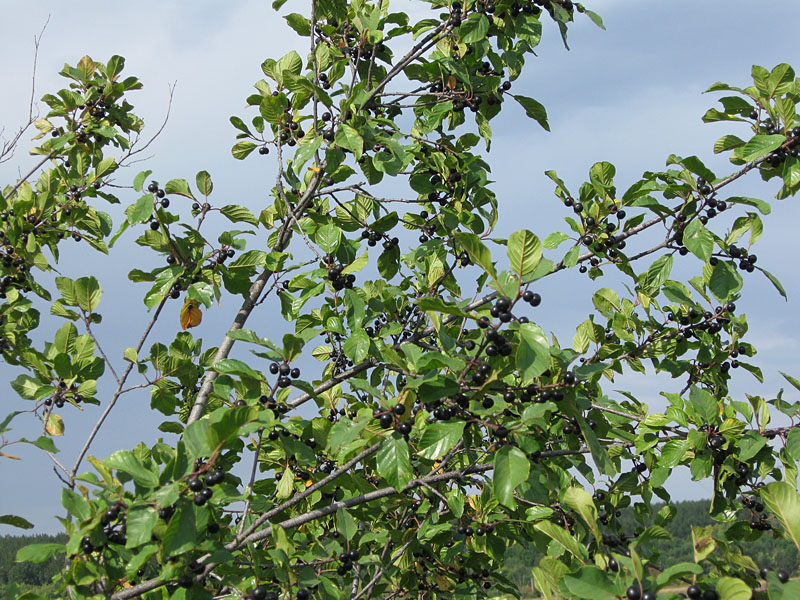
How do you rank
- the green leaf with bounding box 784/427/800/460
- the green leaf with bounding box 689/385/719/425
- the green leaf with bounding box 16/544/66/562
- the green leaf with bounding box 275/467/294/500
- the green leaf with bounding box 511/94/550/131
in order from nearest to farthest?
1. the green leaf with bounding box 16/544/66/562
2. the green leaf with bounding box 784/427/800/460
3. the green leaf with bounding box 689/385/719/425
4. the green leaf with bounding box 275/467/294/500
5. the green leaf with bounding box 511/94/550/131

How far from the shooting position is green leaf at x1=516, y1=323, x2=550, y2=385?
2.63m

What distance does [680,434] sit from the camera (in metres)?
3.61

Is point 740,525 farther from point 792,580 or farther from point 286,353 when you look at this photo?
point 286,353

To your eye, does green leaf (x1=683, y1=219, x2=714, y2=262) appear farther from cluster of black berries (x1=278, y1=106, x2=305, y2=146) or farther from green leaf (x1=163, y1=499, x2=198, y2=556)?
green leaf (x1=163, y1=499, x2=198, y2=556)

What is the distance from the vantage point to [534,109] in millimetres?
4801

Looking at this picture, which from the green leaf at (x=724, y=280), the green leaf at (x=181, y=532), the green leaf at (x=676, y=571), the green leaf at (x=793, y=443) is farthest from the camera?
the green leaf at (x=724, y=280)

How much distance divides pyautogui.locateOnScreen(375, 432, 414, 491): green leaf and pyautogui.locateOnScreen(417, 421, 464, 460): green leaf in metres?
0.12

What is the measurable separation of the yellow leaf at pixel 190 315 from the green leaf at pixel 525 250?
8.80 ft

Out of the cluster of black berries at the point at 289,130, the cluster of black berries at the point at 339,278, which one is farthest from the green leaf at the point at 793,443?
the cluster of black berries at the point at 289,130

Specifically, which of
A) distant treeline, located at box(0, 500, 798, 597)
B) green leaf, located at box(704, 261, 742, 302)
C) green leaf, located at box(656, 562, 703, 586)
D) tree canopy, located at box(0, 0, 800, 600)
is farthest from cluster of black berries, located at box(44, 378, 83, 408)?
distant treeline, located at box(0, 500, 798, 597)

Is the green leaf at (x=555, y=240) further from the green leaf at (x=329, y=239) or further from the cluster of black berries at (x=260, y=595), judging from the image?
the cluster of black berries at (x=260, y=595)

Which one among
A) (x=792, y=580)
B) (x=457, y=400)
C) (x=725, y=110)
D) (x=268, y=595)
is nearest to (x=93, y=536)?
(x=268, y=595)

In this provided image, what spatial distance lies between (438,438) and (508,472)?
1.11 ft

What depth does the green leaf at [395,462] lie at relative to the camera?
2967mm
